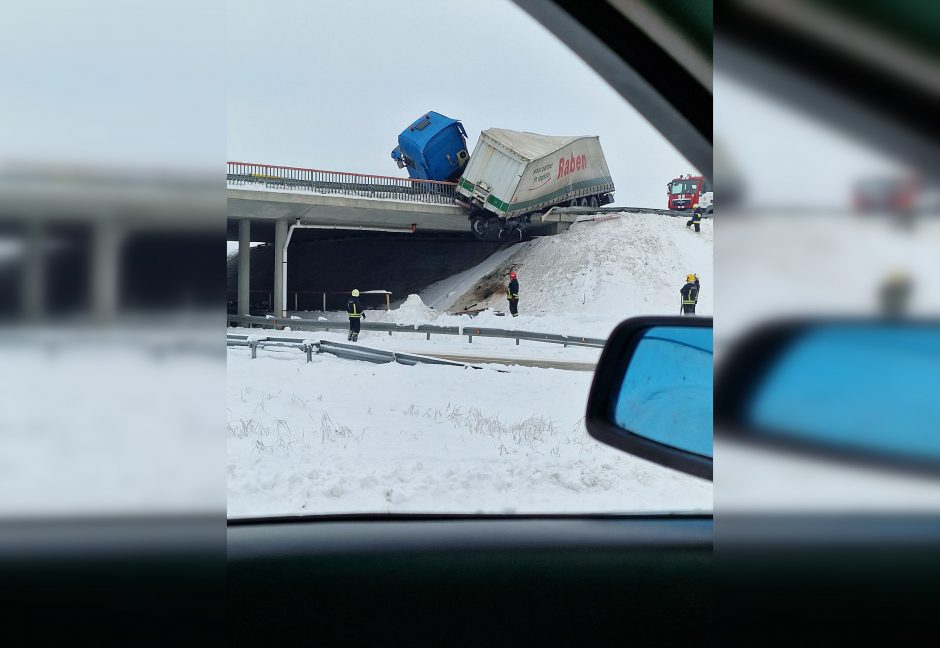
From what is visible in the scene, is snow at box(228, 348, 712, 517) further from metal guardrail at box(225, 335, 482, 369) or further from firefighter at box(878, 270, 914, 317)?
firefighter at box(878, 270, 914, 317)

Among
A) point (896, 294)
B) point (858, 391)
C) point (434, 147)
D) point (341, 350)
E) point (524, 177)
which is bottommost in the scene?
point (341, 350)

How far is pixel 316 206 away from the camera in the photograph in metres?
25.1

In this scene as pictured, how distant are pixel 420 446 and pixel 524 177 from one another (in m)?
20.6

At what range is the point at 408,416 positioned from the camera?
8.90 meters

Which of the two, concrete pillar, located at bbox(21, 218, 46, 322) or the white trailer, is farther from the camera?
the white trailer

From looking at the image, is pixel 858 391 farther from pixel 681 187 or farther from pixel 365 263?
pixel 365 263

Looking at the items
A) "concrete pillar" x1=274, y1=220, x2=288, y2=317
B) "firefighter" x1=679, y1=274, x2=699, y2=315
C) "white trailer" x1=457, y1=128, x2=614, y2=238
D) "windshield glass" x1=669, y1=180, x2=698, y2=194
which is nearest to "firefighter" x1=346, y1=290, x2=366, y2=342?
"firefighter" x1=679, y1=274, x2=699, y2=315

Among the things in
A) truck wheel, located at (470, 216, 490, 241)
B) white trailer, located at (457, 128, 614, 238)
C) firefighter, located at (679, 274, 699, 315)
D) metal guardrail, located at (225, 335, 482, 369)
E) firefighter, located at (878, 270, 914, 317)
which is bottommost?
metal guardrail, located at (225, 335, 482, 369)

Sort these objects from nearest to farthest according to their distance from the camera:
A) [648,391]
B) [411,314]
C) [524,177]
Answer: [648,391] → [411,314] → [524,177]

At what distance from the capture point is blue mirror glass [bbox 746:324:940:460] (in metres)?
0.87

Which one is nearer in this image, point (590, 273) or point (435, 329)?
point (435, 329)

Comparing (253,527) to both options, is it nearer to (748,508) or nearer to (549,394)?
(748,508)

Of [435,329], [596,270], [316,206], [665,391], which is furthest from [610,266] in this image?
[665,391]

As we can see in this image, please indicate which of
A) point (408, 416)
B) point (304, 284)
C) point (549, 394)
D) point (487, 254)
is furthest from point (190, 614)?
point (304, 284)
